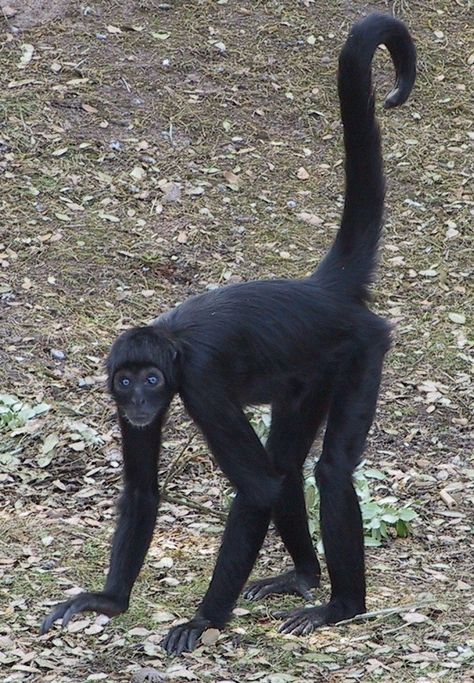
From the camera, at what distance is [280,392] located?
6.90 m

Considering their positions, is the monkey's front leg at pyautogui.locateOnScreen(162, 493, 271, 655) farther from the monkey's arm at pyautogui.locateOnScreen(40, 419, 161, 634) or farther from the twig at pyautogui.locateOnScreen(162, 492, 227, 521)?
the twig at pyautogui.locateOnScreen(162, 492, 227, 521)

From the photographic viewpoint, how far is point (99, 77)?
13.1 metres

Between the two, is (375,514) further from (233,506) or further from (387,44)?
(387,44)

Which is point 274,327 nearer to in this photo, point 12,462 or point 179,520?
point 179,520

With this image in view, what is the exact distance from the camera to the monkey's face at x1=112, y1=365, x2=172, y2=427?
627 centimetres

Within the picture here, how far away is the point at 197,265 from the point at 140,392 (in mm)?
5218

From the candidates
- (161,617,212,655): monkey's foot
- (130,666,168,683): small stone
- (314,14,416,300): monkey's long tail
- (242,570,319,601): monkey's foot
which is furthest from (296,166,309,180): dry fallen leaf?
(130,666,168,683): small stone

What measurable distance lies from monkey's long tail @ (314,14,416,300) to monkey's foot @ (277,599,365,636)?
1728 millimetres

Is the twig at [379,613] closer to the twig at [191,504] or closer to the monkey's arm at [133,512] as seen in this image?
the monkey's arm at [133,512]

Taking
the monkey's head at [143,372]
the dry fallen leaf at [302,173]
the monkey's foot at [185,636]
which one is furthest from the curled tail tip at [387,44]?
the dry fallen leaf at [302,173]

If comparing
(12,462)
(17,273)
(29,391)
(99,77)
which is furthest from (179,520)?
(99,77)

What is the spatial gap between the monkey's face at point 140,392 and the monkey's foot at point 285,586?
1500 mm

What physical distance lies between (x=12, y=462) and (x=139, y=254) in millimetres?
3139

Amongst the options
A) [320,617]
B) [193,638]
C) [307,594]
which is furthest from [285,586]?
[193,638]
